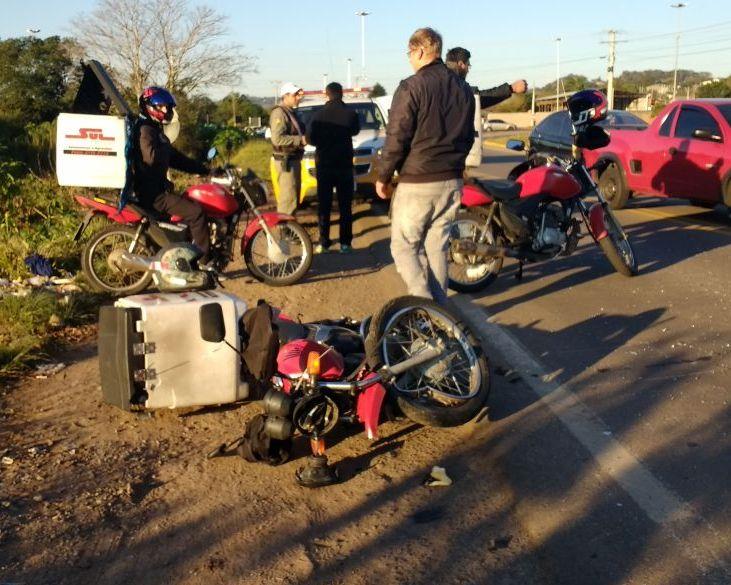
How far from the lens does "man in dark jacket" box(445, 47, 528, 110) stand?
28.0ft

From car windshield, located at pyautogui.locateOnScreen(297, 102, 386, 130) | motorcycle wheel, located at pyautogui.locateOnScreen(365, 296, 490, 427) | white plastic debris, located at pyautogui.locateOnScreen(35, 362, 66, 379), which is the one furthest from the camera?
car windshield, located at pyautogui.locateOnScreen(297, 102, 386, 130)

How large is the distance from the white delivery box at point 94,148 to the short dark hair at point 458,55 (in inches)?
126

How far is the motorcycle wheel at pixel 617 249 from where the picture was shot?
9141mm

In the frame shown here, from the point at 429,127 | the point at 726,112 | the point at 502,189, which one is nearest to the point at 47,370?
the point at 429,127

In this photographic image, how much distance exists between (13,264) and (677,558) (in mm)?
7744

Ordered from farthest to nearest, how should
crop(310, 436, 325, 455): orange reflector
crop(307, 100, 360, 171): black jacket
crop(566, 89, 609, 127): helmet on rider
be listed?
crop(307, 100, 360, 171): black jacket → crop(566, 89, 609, 127): helmet on rider → crop(310, 436, 325, 455): orange reflector

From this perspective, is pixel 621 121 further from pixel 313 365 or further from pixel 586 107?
pixel 313 365

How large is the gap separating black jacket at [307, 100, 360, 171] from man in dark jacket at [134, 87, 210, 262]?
8.75ft

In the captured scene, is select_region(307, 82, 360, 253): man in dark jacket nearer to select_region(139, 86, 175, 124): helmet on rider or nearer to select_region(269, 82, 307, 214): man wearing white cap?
select_region(269, 82, 307, 214): man wearing white cap

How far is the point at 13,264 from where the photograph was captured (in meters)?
9.46

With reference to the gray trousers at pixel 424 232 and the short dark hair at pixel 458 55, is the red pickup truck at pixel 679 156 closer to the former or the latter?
the short dark hair at pixel 458 55

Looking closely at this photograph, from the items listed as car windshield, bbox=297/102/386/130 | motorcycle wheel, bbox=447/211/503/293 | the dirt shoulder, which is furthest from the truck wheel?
the dirt shoulder

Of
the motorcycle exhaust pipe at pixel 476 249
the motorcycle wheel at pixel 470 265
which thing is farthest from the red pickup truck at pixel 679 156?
the motorcycle exhaust pipe at pixel 476 249

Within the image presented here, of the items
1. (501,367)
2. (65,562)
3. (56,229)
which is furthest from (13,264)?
(65,562)
